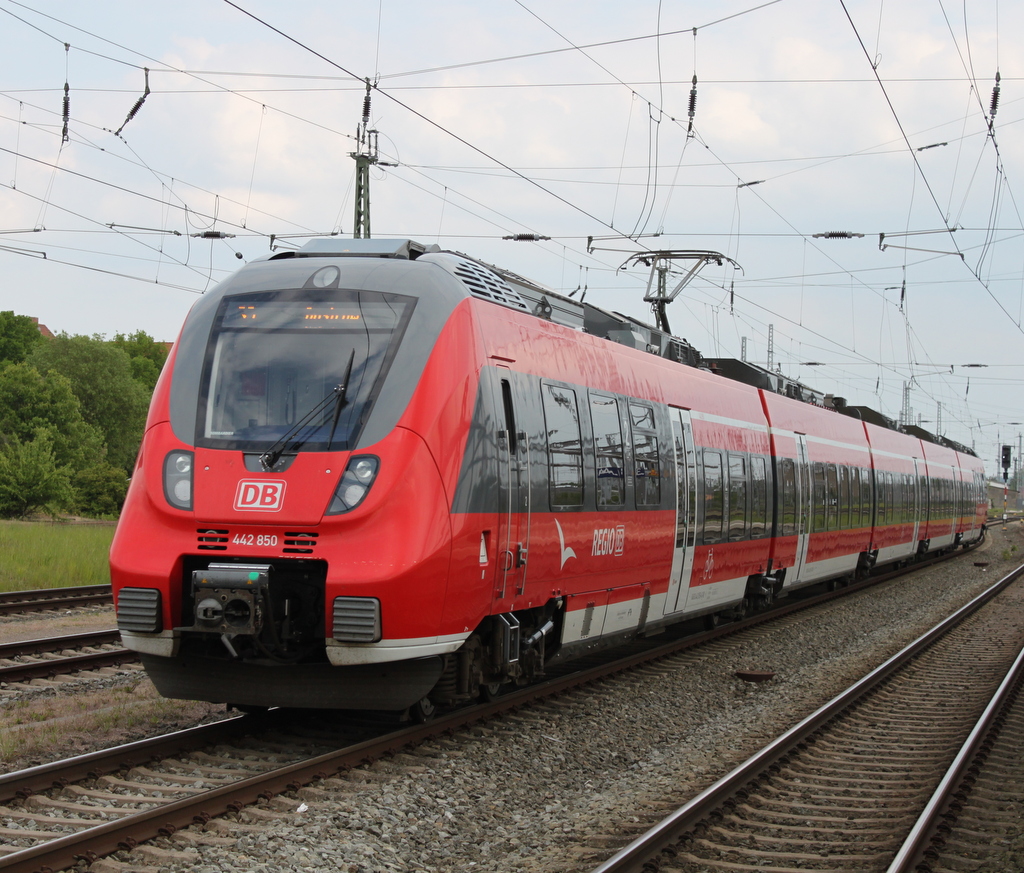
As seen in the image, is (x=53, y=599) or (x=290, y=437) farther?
(x=53, y=599)

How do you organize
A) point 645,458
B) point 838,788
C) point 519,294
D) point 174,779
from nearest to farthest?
point 174,779 < point 838,788 < point 519,294 < point 645,458

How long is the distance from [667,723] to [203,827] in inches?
195

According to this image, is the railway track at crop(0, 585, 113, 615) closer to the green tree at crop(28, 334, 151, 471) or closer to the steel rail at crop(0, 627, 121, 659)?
the steel rail at crop(0, 627, 121, 659)

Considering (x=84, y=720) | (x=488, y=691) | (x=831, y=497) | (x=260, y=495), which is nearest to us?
(x=260, y=495)

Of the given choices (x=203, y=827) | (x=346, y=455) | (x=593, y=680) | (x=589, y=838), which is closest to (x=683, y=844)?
(x=589, y=838)

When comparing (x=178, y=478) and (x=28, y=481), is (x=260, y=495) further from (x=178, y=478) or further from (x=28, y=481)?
(x=28, y=481)

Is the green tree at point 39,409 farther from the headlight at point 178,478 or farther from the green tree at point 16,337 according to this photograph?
the headlight at point 178,478

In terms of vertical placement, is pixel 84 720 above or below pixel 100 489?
below

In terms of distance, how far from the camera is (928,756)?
Result: 29.4 feet

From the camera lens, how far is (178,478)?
7.45 metres

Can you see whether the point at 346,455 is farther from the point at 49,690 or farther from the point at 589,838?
the point at 49,690

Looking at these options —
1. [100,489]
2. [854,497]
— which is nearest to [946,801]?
[854,497]

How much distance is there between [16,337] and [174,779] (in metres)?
83.6

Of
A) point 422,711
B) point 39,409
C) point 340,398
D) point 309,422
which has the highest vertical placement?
point 39,409
